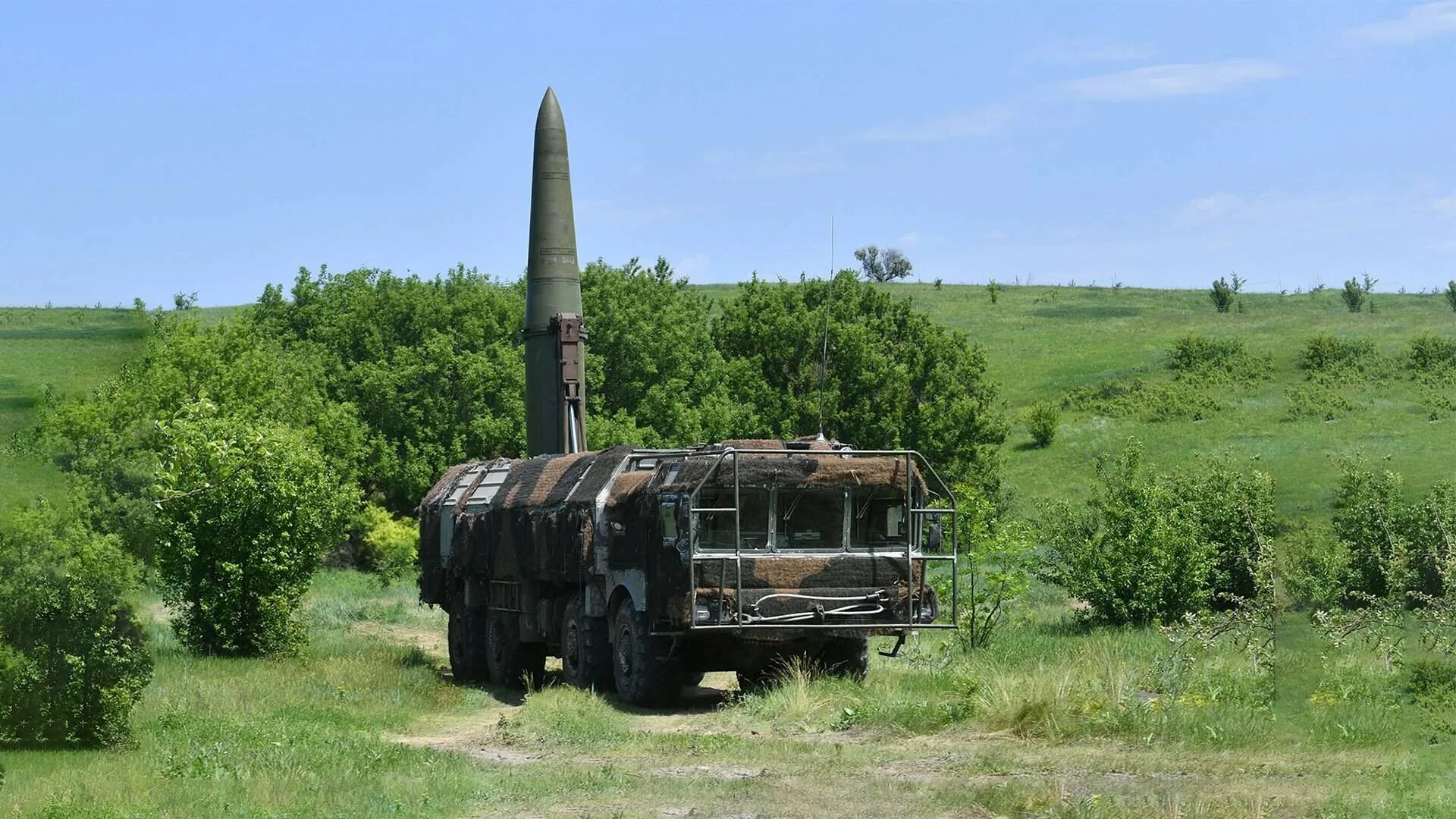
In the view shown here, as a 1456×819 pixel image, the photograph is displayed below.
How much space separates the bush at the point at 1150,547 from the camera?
2820cm

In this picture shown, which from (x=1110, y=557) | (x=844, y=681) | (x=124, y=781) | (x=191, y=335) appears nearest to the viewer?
(x=124, y=781)

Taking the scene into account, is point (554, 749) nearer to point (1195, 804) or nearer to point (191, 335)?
point (1195, 804)

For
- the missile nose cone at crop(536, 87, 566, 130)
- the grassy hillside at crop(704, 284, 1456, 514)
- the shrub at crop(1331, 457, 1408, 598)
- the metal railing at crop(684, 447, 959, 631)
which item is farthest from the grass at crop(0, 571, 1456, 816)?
the grassy hillside at crop(704, 284, 1456, 514)

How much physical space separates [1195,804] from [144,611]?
31.0 ft

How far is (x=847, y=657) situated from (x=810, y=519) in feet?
6.80

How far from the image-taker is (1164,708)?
1570 cm

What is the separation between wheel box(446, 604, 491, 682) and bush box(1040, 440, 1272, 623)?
32.3 ft

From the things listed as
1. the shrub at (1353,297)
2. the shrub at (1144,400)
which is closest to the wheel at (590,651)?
the shrub at (1144,400)

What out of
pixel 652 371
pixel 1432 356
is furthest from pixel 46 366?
pixel 1432 356

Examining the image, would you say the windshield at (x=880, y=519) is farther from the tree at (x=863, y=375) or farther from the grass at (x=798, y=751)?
the tree at (x=863, y=375)

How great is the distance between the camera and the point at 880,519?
19.8m

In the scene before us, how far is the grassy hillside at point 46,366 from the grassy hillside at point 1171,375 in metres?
33.5

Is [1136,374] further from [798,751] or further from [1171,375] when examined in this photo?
[798,751]

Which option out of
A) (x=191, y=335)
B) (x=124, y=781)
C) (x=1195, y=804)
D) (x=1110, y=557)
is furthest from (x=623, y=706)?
(x=191, y=335)
